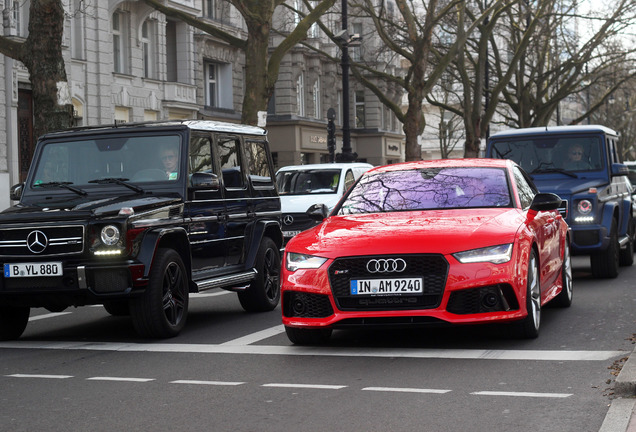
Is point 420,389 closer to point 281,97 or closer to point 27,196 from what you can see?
point 27,196

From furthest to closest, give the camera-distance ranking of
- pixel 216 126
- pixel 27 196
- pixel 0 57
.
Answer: pixel 0 57 → pixel 216 126 → pixel 27 196

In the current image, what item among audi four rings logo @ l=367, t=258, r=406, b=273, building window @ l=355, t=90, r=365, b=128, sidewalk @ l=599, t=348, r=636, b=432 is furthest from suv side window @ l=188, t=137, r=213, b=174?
building window @ l=355, t=90, r=365, b=128

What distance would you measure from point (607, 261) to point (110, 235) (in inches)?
320

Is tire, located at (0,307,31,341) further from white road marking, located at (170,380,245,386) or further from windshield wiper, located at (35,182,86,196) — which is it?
white road marking, located at (170,380,245,386)

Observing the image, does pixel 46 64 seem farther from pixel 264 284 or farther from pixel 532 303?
pixel 532 303

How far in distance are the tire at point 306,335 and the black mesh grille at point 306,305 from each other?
217mm

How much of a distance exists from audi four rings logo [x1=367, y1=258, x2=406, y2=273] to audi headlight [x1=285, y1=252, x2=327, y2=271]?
1.25ft

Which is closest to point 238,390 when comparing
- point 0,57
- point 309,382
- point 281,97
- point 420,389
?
point 309,382

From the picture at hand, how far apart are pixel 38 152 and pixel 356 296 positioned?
424 cm

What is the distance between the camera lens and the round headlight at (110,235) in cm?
970

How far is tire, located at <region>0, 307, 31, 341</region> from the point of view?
10562mm

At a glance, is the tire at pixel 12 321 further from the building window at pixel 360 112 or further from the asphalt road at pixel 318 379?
the building window at pixel 360 112

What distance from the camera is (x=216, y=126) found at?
469 inches

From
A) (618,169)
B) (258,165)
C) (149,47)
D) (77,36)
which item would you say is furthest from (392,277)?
(149,47)
